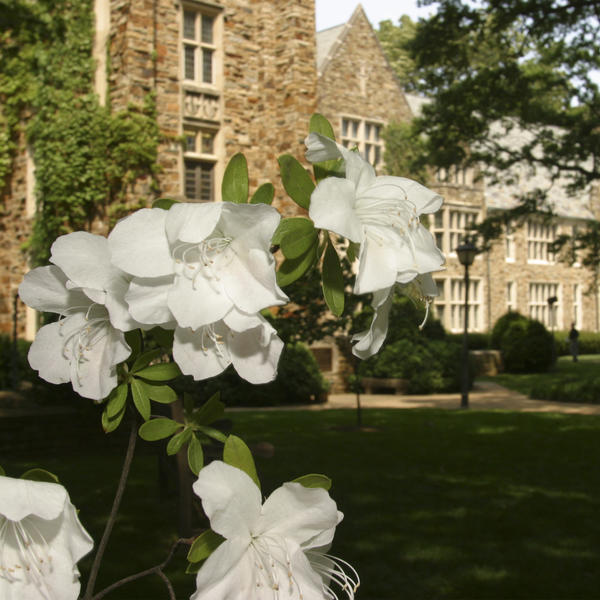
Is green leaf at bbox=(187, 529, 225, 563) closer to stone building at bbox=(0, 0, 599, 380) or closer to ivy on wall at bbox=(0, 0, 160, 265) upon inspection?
stone building at bbox=(0, 0, 599, 380)

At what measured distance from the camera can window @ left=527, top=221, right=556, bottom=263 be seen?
3562 centimetres

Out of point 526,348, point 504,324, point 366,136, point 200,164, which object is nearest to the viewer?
point 200,164

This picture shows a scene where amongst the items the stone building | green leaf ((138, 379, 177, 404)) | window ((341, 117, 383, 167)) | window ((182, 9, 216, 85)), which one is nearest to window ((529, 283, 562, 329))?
window ((341, 117, 383, 167))

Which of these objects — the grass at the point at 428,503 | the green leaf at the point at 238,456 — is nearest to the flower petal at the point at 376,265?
the green leaf at the point at 238,456

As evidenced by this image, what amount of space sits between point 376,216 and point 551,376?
924 inches

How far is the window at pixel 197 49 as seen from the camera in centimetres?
1569

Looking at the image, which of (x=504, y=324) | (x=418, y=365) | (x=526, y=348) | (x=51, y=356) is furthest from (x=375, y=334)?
(x=504, y=324)

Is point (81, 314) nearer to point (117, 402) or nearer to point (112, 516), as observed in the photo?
point (117, 402)

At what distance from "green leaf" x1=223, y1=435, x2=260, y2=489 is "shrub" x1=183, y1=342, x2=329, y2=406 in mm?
13402

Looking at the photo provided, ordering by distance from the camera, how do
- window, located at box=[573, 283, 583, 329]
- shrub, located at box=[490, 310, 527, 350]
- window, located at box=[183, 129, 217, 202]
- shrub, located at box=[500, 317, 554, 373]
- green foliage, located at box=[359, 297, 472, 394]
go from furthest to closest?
window, located at box=[573, 283, 583, 329], shrub, located at box=[490, 310, 527, 350], shrub, located at box=[500, 317, 554, 373], green foliage, located at box=[359, 297, 472, 394], window, located at box=[183, 129, 217, 202]

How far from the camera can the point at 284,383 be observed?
15.4 meters

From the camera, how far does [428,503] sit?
21.5 feet

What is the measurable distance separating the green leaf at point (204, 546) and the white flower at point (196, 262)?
263mm

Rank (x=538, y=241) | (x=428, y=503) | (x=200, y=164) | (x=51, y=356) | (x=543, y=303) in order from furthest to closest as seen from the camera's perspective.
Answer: (x=543, y=303), (x=538, y=241), (x=200, y=164), (x=428, y=503), (x=51, y=356)
